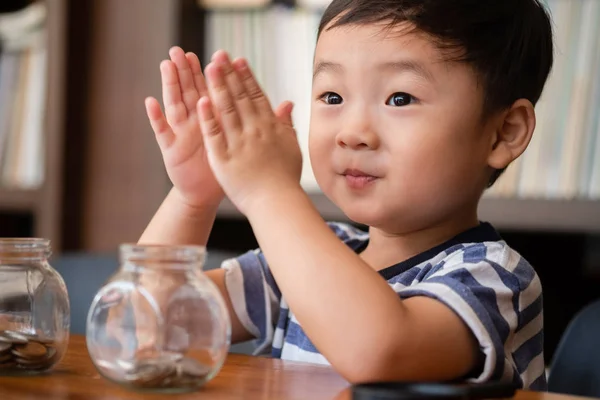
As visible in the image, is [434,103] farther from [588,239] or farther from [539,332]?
[588,239]

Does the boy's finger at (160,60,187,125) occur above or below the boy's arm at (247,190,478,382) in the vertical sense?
above

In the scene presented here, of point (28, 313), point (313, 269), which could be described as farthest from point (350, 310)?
point (28, 313)

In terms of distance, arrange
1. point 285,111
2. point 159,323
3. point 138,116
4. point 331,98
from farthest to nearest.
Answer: point 138,116
point 331,98
point 285,111
point 159,323

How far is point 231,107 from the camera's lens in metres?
0.76

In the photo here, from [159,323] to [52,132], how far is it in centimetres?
162

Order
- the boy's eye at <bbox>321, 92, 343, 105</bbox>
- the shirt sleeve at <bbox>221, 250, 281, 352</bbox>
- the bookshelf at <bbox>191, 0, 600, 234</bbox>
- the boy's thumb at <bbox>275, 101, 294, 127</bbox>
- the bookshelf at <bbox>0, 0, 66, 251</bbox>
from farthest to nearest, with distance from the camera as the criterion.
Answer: the bookshelf at <bbox>0, 0, 66, 251</bbox> < the bookshelf at <bbox>191, 0, 600, 234</bbox> < the shirt sleeve at <bbox>221, 250, 281, 352</bbox> < the boy's eye at <bbox>321, 92, 343, 105</bbox> < the boy's thumb at <bbox>275, 101, 294, 127</bbox>

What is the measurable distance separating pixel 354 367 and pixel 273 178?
18cm

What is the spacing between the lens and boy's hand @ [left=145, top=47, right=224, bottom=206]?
36.6 inches

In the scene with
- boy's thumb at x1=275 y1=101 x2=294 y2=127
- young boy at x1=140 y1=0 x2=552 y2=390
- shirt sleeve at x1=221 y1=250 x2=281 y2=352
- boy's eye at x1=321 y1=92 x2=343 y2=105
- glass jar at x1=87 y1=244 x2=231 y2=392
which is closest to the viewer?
glass jar at x1=87 y1=244 x2=231 y2=392

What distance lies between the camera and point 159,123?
3.11ft

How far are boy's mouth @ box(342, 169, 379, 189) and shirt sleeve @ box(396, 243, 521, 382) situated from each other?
0.14 meters

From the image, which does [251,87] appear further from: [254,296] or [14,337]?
[254,296]

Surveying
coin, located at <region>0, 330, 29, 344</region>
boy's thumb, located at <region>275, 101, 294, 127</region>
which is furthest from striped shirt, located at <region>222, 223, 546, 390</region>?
coin, located at <region>0, 330, 29, 344</region>

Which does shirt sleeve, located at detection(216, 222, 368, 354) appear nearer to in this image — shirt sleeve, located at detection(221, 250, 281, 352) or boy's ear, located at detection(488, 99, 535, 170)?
shirt sleeve, located at detection(221, 250, 281, 352)
